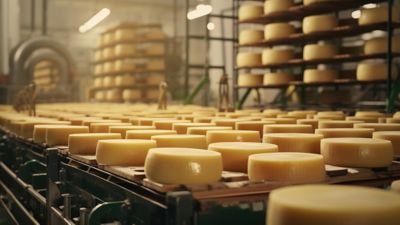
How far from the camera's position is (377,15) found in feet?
18.0

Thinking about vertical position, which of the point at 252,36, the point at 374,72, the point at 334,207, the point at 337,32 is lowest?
the point at 334,207

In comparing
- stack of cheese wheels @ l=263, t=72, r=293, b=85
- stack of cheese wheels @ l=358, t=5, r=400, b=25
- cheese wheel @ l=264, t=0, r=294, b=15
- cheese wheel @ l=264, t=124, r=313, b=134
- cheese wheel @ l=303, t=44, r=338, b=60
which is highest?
cheese wheel @ l=264, t=0, r=294, b=15

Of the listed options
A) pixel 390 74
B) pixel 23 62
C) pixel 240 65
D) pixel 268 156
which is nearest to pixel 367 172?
pixel 268 156

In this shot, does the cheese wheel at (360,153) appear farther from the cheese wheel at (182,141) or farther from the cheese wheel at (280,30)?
the cheese wheel at (280,30)

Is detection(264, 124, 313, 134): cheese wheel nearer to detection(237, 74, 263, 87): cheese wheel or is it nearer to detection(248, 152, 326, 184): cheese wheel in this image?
detection(248, 152, 326, 184): cheese wheel

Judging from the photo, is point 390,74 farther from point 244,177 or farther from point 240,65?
point 244,177

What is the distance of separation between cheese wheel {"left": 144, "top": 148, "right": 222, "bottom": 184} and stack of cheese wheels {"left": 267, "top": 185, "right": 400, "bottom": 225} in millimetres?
399

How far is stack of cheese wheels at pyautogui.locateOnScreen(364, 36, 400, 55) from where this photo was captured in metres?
5.52

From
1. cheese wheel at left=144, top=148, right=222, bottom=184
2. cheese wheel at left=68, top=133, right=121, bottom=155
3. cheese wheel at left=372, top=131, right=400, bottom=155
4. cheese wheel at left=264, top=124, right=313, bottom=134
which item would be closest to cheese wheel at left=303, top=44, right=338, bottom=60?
cheese wheel at left=264, top=124, right=313, bottom=134

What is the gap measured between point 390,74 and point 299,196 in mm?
4628

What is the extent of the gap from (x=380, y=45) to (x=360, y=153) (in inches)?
166

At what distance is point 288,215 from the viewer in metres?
1.03

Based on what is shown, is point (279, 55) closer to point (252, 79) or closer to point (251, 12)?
point (252, 79)

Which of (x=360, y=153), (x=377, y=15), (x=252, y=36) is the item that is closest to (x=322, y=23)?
(x=377, y=15)
